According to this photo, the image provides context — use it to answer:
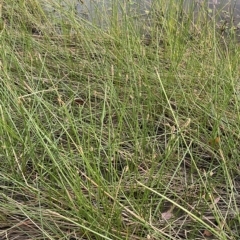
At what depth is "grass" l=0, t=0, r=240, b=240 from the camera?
1.19 metres

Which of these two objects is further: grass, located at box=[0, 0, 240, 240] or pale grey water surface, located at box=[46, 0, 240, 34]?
pale grey water surface, located at box=[46, 0, 240, 34]

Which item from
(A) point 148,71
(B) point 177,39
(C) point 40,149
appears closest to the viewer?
(C) point 40,149

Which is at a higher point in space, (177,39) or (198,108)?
(177,39)

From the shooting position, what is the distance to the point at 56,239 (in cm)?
125

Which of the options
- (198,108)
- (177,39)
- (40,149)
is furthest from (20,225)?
(177,39)

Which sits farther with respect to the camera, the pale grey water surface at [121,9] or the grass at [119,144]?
the pale grey water surface at [121,9]

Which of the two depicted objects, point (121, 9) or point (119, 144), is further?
point (121, 9)

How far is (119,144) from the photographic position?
1560mm

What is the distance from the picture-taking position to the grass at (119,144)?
1193 mm

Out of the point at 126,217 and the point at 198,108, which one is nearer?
the point at 126,217

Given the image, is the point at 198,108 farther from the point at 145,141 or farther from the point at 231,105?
the point at 145,141

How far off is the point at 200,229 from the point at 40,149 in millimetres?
634

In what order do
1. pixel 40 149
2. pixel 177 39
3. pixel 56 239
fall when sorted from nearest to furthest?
pixel 56 239 → pixel 40 149 → pixel 177 39

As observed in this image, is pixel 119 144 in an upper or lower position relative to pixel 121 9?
lower
